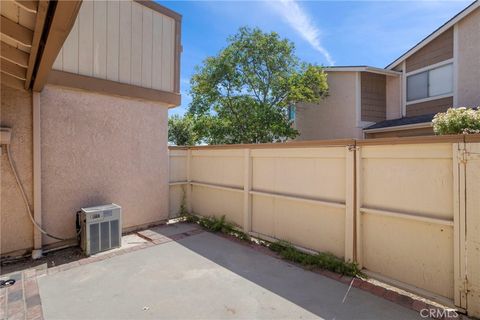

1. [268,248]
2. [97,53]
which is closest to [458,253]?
[268,248]

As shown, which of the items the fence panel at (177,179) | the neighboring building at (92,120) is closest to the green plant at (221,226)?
the fence panel at (177,179)

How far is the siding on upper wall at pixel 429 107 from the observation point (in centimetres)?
977

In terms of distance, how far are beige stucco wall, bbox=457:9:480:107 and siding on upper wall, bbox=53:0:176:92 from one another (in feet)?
31.4

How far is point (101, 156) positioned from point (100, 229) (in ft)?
4.77

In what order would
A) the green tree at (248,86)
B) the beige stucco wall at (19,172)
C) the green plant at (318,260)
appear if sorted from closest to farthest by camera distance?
the green plant at (318,260), the beige stucco wall at (19,172), the green tree at (248,86)

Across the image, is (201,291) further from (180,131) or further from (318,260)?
(180,131)

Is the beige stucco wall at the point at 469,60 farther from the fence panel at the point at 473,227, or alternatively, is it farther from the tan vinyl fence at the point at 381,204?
the fence panel at the point at 473,227

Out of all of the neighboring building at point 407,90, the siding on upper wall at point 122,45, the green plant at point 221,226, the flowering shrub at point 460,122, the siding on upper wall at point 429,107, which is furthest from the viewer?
the siding on upper wall at point 429,107

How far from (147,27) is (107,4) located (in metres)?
0.86

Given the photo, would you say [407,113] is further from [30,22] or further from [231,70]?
[30,22]

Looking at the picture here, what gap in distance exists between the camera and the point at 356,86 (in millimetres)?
11641

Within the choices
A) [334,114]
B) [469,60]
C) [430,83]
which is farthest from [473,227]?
[334,114]

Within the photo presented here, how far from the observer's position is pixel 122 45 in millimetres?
5453

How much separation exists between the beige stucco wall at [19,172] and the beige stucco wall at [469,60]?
12043mm
